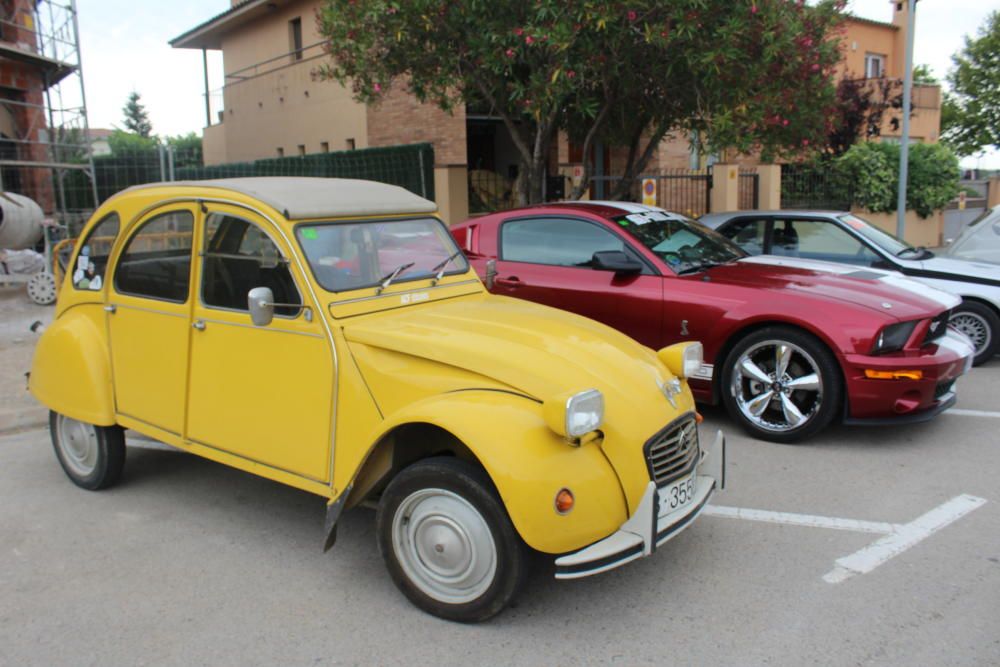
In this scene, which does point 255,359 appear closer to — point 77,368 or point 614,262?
point 77,368

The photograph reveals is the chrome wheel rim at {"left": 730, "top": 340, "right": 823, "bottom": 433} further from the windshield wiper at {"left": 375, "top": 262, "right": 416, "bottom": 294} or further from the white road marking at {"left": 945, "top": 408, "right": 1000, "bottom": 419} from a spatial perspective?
the windshield wiper at {"left": 375, "top": 262, "right": 416, "bottom": 294}

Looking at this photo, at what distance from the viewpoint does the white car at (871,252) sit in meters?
8.00

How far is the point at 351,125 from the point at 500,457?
724 inches

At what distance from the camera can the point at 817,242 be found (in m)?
8.46

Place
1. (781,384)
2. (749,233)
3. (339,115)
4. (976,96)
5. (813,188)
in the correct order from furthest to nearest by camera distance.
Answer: (976,96) → (339,115) → (813,188) → (749,233) → (781,384)

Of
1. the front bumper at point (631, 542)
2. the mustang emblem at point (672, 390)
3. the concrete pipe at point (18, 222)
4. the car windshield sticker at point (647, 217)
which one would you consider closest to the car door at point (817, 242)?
the car windshield sticker at point (647, 217)

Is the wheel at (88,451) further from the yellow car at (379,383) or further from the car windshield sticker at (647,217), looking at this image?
the car windshield sticker at (647,217)

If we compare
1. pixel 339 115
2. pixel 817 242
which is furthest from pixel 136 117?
pixel 817 242

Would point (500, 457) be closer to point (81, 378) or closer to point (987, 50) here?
point (81, 378)

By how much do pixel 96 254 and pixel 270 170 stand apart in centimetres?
1283

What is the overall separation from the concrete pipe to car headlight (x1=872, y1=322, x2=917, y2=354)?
12.2 meters

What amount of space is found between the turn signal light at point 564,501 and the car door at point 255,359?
1209mm

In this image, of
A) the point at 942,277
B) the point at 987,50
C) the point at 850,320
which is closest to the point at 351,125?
the point at 942,277

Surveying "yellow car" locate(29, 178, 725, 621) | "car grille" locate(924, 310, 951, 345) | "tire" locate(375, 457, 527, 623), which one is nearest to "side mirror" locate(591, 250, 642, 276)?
"yellow car" locate(29, 178, 725, 621)
